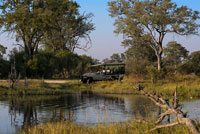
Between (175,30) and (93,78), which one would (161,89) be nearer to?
(93,78)

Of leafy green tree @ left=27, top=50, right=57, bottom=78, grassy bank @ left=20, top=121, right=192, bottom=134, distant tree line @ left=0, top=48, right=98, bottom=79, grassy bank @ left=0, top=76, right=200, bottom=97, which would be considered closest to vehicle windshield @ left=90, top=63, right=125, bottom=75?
grassy bank @ left=0, top=76, right=200, bottom=97

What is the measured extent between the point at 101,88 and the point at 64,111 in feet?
44.2

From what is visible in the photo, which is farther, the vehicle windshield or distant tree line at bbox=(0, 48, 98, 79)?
distant tree line at bbox=(0, 48, 98, 79)

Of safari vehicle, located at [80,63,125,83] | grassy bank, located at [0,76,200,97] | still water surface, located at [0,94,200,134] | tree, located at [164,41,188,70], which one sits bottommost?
still water surface, located at [0,94,200,134]

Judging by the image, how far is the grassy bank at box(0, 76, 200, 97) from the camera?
28.3 metres

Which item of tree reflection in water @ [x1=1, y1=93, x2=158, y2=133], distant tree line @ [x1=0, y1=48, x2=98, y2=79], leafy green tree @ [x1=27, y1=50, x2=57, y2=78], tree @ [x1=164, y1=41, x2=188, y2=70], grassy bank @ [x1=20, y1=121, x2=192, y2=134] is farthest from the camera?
tree @ [x1=164, y1=41, x2=188, y2=70]

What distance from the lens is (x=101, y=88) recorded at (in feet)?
108

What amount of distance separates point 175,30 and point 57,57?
16.3 meters

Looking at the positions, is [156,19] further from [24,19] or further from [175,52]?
[175,52]

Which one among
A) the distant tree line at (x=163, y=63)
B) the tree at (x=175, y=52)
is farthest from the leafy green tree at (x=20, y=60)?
the tree at (x=175, y=52)

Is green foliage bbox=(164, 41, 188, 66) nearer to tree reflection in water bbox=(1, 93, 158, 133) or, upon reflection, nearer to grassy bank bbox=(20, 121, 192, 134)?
tree reflection in water bbox=(1, 93, 158, 133)

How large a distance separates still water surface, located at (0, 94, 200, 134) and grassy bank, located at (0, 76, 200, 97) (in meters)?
2.43

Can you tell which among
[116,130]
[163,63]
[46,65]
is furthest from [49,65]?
[116,130]

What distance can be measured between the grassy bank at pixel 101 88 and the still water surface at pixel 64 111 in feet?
7.96
